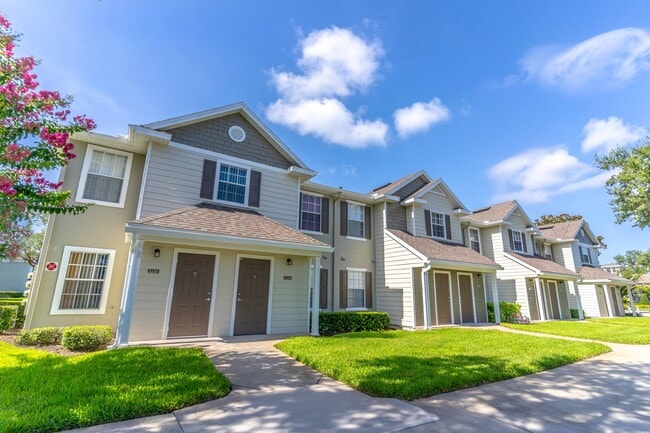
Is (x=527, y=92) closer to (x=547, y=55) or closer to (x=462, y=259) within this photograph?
(x=547, y=55)

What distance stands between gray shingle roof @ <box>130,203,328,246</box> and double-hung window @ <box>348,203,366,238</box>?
4337mm

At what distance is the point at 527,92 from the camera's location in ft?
37.7

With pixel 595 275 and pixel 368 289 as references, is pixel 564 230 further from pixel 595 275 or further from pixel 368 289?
pixel 368 289

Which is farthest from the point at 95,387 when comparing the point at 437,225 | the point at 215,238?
the point at 437,225

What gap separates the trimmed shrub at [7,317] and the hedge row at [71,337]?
2.43 m

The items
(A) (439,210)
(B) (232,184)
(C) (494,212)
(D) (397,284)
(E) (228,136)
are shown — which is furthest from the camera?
(C) (494,212)

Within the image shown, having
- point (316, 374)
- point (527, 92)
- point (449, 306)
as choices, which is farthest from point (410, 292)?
point (527, 92)

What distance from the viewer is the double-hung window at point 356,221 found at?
13758mm

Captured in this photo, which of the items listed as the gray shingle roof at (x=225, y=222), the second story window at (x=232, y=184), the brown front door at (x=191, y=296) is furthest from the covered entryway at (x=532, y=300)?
the brown front door at (x=191, y=296)

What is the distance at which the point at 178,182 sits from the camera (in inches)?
361

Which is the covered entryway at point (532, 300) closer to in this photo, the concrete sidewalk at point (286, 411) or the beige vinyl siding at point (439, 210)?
the beige vinyl siding at point (439, 210)

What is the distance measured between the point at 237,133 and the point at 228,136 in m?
0.37

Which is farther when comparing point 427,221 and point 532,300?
point 532,300

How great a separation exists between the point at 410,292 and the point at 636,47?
13163 mm
